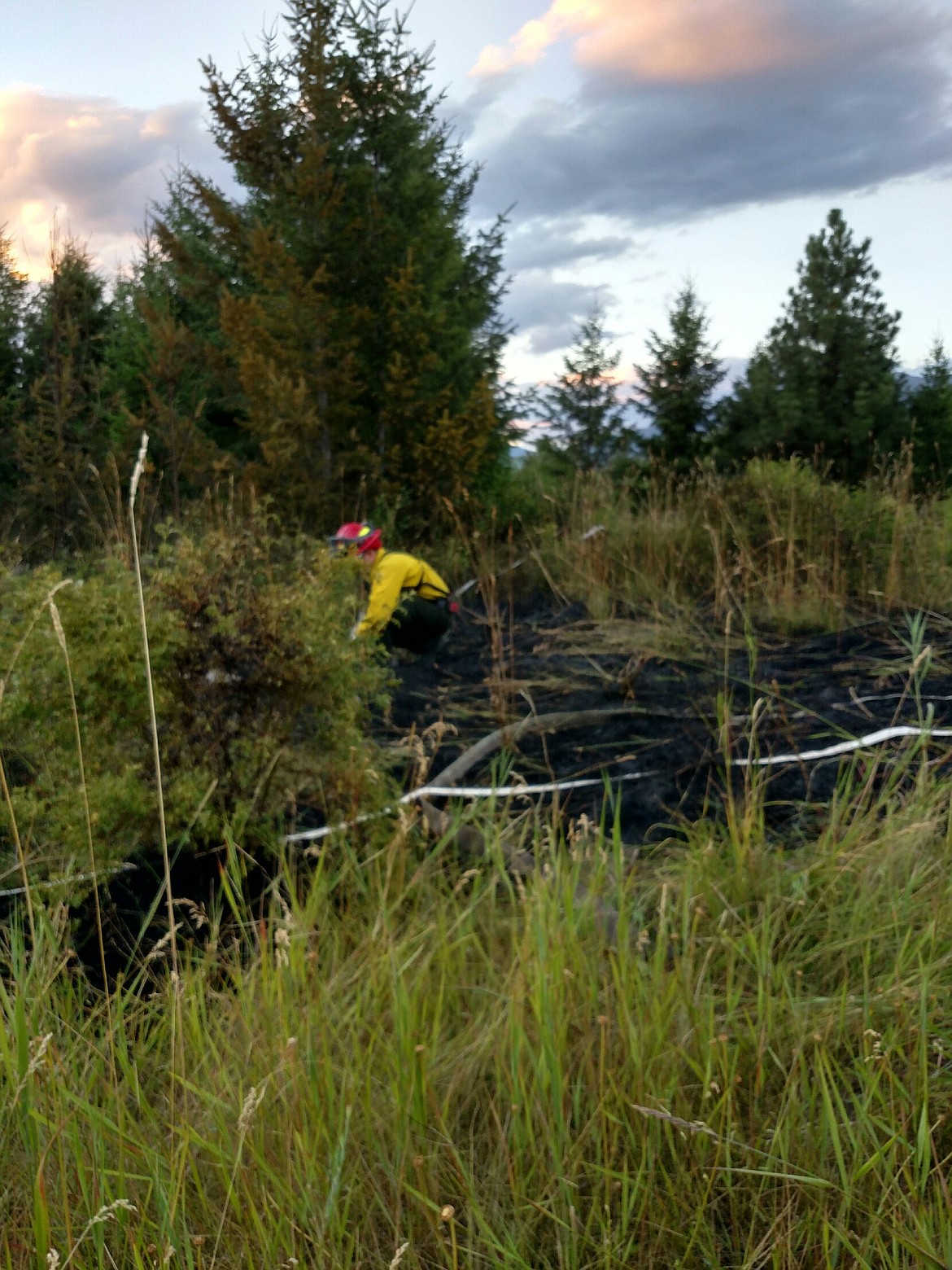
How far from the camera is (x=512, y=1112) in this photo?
71.0 inches

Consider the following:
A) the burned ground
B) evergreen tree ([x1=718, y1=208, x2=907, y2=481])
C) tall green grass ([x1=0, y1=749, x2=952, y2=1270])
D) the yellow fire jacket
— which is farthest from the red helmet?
evergreen tree ([x1=718, y1=208, x2=907, y2=481])

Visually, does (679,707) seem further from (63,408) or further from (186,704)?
(63,408)

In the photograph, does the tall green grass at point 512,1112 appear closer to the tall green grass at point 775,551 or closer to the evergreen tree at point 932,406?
the tall green grass at point 775,551

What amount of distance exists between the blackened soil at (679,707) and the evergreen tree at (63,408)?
6.43 m

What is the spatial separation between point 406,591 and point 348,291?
665cm

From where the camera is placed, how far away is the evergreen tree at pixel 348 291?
38.0 feet

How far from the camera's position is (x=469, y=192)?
1573 cm

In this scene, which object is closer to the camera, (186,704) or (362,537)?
(186,704)

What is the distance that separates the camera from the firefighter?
6.77 m

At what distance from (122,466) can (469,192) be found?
6.71 meters

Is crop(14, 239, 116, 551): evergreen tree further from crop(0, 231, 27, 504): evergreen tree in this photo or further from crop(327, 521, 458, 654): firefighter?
crop(327, 521, 458, 654): firefighter

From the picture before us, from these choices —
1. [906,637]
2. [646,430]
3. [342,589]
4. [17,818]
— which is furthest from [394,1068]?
[646,430]

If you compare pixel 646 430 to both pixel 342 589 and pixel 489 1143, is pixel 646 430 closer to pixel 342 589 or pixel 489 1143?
pixel 342 589

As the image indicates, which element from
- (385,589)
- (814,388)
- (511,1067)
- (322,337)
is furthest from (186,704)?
(814,388)
